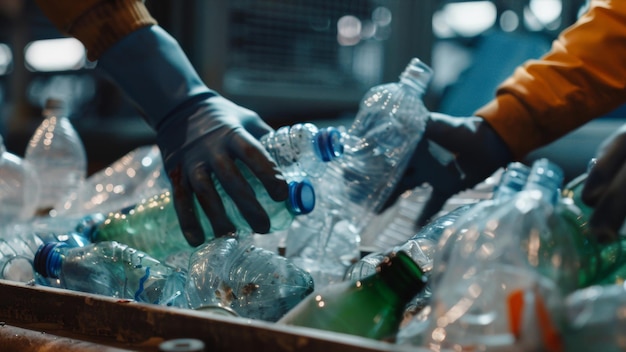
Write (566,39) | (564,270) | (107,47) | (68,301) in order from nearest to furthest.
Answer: (564,270) < (68,301) < (107,47) < (566,39)

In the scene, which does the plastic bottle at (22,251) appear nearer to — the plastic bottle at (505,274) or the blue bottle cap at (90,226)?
the blue bottle cap at (90,226)

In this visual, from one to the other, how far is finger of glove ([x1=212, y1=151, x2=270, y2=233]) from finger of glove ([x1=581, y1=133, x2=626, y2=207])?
54 cm

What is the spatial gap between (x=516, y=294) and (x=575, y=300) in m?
0.06

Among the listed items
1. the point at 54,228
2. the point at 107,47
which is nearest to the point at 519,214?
the point at 107,47

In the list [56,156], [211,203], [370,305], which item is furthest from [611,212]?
[56,156]

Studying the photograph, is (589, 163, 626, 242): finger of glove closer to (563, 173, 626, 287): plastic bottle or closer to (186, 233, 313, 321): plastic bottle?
(563, 173, 626, 287): plastic bottle

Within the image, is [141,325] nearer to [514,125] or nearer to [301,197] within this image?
[301,197]

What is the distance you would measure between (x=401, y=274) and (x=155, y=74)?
80 centimetres

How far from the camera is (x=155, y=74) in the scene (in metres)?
1.40

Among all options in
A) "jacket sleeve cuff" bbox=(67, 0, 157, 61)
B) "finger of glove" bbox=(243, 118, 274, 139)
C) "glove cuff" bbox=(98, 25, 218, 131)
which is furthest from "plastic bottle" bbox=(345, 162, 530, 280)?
"jacket sleeve cuff" bbox=(67, 0, 157, 61)

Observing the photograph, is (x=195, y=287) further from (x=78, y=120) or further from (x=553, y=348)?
(x=78, y=120)

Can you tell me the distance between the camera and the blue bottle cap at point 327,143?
129cm

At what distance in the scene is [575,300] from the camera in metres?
0.65

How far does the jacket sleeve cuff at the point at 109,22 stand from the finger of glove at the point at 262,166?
17.1 inches
